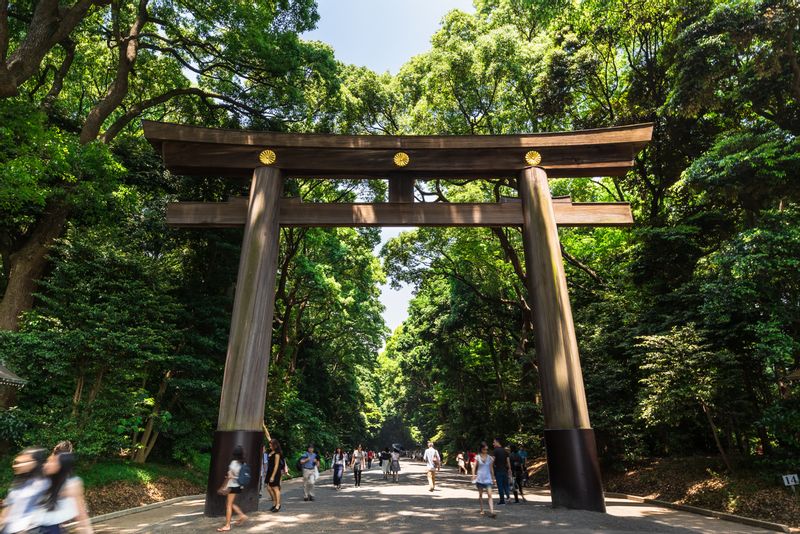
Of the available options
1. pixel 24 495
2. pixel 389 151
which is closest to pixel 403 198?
pixel 389 151

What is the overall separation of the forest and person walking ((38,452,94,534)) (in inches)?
312

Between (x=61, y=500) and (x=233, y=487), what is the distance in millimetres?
3077

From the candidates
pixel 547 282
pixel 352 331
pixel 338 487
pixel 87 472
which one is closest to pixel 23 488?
pixel 547 282

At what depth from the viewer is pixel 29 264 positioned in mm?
12305

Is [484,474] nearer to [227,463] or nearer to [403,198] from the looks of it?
[227,463]

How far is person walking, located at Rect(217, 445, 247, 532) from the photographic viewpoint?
6516 millimetres

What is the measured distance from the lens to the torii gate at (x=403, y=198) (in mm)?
8398

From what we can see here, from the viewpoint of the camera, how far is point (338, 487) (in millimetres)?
16125

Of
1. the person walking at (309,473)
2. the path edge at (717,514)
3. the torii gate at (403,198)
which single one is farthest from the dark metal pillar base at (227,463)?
the path edge at (717,514)

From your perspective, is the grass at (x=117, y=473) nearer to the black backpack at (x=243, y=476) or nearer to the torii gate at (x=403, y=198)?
the black backpack at (x=243, y=476)

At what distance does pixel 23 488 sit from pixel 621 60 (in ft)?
72.8

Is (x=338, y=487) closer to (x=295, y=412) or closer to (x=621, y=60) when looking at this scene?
(x=295, y=412)

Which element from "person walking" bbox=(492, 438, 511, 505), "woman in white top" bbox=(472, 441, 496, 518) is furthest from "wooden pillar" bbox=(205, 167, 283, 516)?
"person walking" bbox=(492, 438, 511, 505)

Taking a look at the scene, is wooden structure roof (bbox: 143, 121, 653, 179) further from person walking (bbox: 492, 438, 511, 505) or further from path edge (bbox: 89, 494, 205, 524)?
path edge (bbox: 89, 494, 205, 524)
